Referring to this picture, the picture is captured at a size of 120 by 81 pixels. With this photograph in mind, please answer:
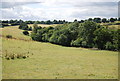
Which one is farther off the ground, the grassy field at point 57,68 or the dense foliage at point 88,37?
Answer: the grassy field at point 57,68

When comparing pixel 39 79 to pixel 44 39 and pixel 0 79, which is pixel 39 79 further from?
pixel 44 39

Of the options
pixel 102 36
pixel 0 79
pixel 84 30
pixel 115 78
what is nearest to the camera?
pixel 0 79

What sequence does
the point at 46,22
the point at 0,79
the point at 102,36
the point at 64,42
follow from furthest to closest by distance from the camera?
the point at 46,22 < the point at 64,42 < the point at 102,36 < the point at 0,79

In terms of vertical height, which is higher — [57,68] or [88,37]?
[57,68]

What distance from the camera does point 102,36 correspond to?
213ft

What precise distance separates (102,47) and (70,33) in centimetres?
1830

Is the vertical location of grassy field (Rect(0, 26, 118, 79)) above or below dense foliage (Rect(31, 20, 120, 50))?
above

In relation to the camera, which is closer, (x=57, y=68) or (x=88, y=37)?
(x=57, y=68)

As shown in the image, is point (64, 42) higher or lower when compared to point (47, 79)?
lower

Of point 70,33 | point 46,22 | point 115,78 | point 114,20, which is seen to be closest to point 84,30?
point 70,33

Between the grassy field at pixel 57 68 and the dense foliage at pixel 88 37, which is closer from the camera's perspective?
the grassy field at pixel 57 68

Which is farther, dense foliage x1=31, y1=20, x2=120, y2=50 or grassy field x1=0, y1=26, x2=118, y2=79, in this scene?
dense foliage x1=31, y1=20, x2=120, y2=50

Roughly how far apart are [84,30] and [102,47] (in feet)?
33.4

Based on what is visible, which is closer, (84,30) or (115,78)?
(115,78)
